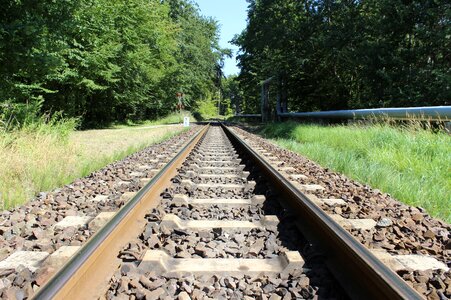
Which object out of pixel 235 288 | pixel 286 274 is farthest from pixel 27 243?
pixel 286 274

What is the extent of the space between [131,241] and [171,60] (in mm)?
34212

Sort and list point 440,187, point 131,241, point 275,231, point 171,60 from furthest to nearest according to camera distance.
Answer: point 171,60 < point 440,187 < point 275,231 < point 131,241

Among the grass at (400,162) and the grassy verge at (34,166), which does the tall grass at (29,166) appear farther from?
the grass at (400,162)

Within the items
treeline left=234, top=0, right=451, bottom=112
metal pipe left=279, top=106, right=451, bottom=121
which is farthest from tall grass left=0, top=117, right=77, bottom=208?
treeline left=234, top=0, right=451, bottom=112

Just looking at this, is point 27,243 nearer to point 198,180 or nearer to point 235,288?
point 235,288

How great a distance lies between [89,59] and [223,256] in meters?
16.2

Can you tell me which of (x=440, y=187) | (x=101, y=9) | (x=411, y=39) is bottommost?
(x=440, y=187)

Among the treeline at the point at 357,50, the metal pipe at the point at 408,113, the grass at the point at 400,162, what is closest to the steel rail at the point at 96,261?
the grass at the point at 400,162

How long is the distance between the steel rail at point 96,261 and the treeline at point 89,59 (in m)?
6.39

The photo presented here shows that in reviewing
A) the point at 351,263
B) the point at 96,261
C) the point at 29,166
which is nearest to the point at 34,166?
the point at 29,166

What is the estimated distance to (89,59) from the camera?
17.0 m

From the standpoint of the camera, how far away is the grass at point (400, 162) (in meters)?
4.55

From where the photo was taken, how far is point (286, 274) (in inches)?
93.9

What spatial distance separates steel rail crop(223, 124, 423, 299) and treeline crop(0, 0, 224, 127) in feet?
24.3
